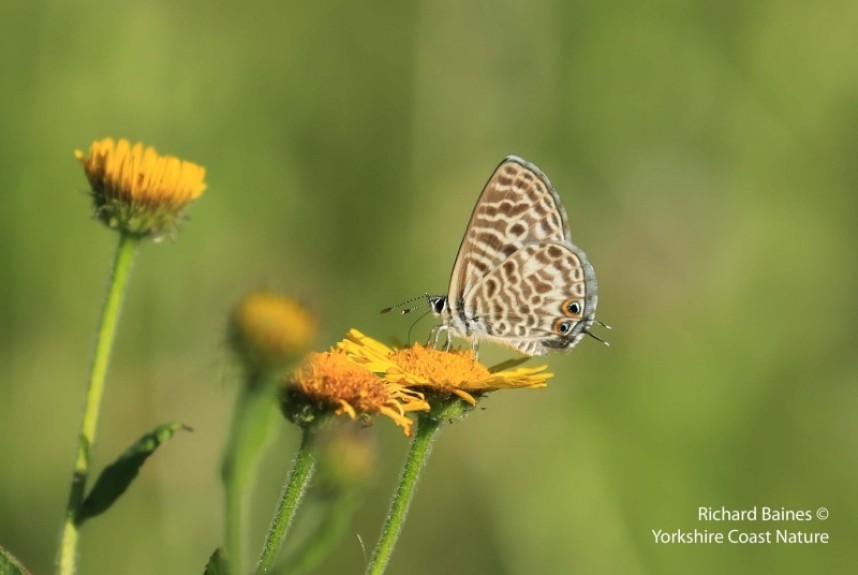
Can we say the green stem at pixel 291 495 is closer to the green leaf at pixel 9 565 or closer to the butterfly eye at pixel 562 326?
the green leaf at pixel 9 565

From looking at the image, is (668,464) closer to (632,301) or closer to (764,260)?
(632,301)

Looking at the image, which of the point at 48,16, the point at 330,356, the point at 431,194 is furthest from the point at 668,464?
the point at 48,16

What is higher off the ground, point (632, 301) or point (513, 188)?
point (513, 188)

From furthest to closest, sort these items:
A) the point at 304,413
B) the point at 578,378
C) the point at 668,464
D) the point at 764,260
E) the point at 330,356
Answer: the point at 764,260, the point at 578,378, the point at 668,464, the point at 330,356, the point at 304,413

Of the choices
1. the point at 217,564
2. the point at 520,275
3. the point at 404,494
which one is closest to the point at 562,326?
the point at 520,275

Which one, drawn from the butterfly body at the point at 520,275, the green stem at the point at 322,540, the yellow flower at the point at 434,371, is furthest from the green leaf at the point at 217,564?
the butterfly body at the point at 520,275

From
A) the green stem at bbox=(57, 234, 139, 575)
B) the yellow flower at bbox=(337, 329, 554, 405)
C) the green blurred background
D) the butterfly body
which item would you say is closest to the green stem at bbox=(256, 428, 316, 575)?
the green stem at bbox=(57, 234, 139, 575)

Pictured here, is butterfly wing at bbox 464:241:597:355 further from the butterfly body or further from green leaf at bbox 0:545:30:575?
green leaf at bbox 0:545:30:575
